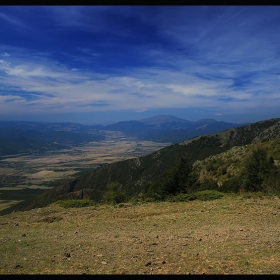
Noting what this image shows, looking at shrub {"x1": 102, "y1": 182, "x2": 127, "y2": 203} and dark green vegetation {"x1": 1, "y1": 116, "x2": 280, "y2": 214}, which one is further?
shrub {"x1": 102, "y1": 182, "x2": 127, "y2": 203}

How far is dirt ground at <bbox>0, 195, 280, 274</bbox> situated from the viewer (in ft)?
21.3

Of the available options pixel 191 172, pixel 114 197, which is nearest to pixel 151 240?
pixel 191 172

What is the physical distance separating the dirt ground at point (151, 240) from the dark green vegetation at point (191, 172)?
17.0 ft

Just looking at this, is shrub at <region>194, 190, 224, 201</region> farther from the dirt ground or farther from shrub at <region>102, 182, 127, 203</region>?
shrub at <region>102, 182, 127, 203</region>

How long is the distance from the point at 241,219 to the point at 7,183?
20175 centimetres

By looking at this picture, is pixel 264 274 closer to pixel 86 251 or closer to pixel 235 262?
pixel 235 262

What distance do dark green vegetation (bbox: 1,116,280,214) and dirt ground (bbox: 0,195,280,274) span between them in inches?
204

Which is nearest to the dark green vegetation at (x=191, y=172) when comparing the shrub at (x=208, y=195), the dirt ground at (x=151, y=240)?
the shrub at (x=208, y=195)

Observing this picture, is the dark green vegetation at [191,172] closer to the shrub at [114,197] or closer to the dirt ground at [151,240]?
the shrub at [114,197]

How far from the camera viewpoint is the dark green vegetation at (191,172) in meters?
24.5

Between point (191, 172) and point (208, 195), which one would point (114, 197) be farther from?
point (208, 195)

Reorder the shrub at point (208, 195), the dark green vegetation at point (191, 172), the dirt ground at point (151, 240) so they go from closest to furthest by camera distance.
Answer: the dirt ground at point (151, 240) < the shrub at point (208, 195) < the dark green vegetation at point (191, 172)

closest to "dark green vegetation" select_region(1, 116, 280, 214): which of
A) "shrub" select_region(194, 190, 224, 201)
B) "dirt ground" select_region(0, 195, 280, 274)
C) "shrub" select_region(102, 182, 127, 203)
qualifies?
"shrub" select_region(102, 182, 127, 203)
